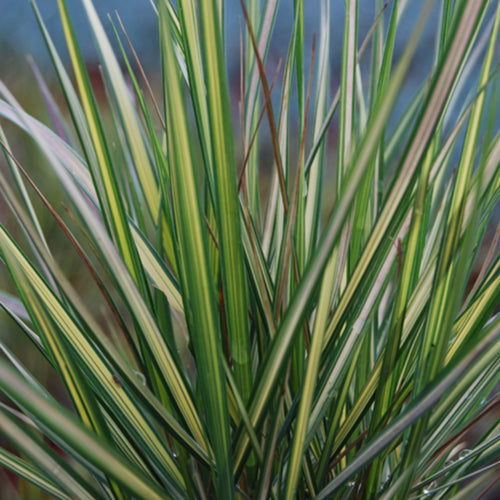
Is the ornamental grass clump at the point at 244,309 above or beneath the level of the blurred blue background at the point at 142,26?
beneath

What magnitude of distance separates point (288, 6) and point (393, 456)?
0.94m

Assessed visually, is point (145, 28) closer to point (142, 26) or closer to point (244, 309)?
point (142, 26)

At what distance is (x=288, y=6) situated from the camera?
3.47ft

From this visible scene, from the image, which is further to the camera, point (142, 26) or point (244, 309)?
point (142, 26)

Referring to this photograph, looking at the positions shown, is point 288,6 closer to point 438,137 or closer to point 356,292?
point 438,137

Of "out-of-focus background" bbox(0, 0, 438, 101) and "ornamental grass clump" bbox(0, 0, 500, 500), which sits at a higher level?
"out-of-focus background" bbox(0, 0, 438, 101)

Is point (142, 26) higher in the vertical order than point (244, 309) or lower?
higher

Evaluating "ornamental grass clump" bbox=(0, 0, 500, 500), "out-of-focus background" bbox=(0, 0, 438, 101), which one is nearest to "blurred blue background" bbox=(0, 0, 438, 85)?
"out-of-focus background" bbox=(0, 0, 438, 101)

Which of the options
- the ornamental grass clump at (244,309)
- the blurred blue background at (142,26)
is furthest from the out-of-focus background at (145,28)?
the ornamental grass clump at (244,309)

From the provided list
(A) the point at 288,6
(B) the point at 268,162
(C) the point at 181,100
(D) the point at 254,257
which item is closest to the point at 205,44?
(C) the point at 181,100

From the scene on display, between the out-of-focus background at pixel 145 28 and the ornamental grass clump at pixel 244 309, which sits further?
the out-of-focus background at pixel 145 28

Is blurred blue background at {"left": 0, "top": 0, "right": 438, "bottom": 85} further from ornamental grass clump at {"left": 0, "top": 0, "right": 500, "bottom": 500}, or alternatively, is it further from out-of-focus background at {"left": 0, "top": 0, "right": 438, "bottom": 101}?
ornamental grass clump at {"left": 0, "top": 0, "right": 500, "bottom": 500}

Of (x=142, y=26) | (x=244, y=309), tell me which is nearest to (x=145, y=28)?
(x=142, y=26)

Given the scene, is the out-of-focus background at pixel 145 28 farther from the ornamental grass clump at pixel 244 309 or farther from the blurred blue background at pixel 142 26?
the ornamental grass clump at pixel 244 309
